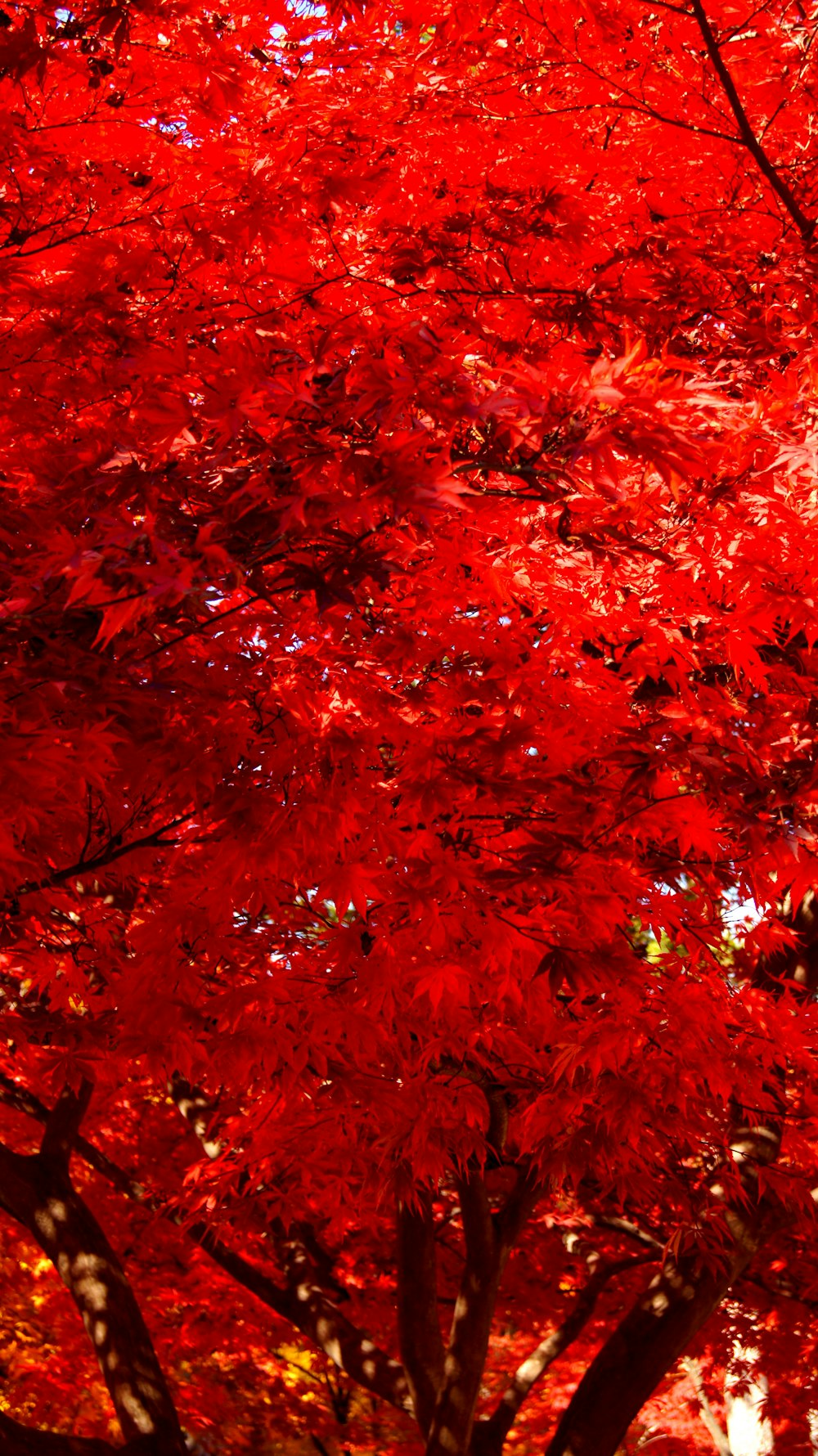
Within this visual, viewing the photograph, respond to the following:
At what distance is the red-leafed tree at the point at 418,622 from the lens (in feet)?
9.91

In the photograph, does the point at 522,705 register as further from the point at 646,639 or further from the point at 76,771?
the point at 76,771

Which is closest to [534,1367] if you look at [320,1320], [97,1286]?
[320,1320]

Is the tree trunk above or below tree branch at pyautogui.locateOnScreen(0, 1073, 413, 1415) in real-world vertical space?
below

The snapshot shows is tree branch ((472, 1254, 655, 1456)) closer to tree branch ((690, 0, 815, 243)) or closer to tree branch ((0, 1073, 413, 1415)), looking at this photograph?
tree branch ((0, 1073, 413, 1415))

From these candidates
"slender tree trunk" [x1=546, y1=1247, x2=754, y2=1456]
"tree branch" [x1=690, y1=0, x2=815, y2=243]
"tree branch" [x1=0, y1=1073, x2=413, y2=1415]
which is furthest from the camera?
"tree branch" [x1=0, y1=1073, x2=413, y2=1415]

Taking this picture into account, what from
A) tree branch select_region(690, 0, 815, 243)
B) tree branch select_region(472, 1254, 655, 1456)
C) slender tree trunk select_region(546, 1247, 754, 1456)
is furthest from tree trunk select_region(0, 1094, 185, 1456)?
tree branch select_region(690, 0, 815, 243)

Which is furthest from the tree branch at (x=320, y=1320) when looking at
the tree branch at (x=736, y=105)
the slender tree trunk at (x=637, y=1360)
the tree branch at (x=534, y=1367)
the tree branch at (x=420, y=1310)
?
the tree branch at (x=736, y=105)

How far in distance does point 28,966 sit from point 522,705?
3.74 m

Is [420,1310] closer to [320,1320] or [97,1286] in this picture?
[320,1320]

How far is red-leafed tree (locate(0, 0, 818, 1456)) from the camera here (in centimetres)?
302

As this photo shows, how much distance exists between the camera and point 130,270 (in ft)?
14.4

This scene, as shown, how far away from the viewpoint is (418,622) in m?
4.32

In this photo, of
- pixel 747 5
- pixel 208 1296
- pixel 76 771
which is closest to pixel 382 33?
pixel 747 5

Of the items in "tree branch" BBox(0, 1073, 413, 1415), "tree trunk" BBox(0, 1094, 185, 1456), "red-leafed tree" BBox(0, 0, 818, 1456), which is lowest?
"tree trunk" BBox(0, 1094, 185, 1456)
